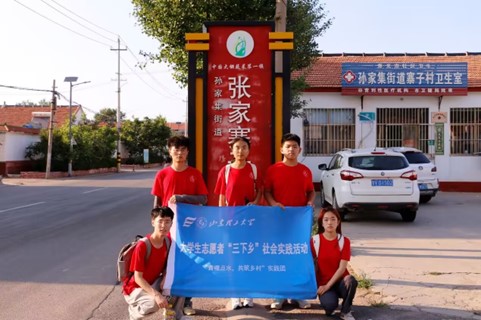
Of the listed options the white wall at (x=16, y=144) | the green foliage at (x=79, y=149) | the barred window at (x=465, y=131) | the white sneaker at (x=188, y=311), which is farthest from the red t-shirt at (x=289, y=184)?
the green foliage at (x=79, y=149)

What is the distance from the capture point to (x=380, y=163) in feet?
37.7

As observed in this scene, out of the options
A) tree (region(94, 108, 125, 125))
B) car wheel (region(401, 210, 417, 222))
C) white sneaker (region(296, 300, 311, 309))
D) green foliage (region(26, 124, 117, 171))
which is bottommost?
white sneaker (region(296, 300, 311, 309))

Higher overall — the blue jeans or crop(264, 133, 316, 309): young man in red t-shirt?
crop(264, 133, 316, 309): young man in red t-shirt

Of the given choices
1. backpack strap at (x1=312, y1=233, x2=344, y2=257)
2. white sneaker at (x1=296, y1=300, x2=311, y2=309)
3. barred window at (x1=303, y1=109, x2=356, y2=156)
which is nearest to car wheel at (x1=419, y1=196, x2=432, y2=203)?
barred window at (x1=303, y1=109, x2=356, y2=156)

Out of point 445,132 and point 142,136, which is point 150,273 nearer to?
point 445,132

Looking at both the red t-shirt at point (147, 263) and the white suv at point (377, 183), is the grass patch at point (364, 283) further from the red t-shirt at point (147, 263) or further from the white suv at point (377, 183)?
the white suv at point (377, 183)

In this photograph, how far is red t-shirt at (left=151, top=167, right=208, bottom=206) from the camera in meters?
5.24

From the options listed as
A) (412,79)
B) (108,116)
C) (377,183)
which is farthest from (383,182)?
(108,116)

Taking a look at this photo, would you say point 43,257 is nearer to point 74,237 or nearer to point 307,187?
point 74,237

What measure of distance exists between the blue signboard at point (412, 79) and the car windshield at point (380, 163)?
7.98 m

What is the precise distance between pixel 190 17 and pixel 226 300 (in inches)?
306

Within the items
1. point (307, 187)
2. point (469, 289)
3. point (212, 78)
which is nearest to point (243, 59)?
point (212, 78)

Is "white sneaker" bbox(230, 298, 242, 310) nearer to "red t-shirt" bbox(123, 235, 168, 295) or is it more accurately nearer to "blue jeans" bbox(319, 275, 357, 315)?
"blue jeans" bbox(319, 275, 357, 315)

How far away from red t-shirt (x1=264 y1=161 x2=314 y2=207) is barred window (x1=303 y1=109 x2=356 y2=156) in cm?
1411
